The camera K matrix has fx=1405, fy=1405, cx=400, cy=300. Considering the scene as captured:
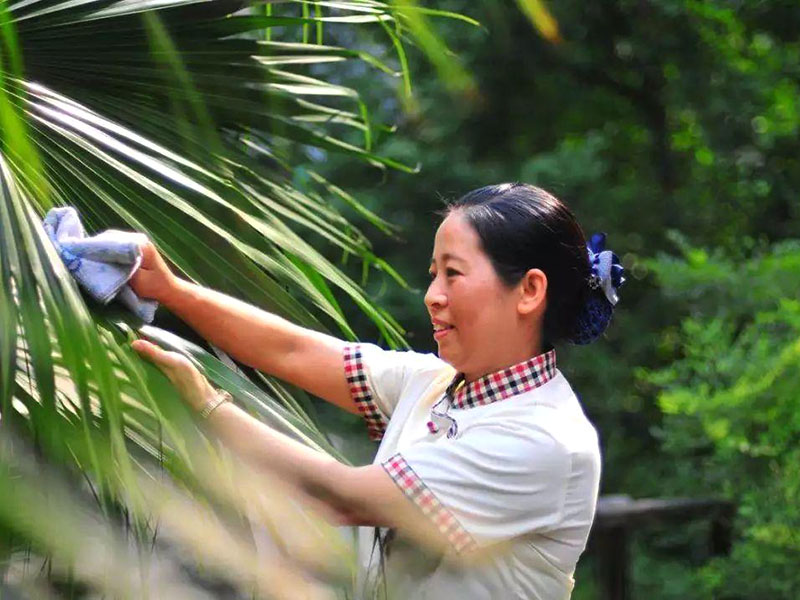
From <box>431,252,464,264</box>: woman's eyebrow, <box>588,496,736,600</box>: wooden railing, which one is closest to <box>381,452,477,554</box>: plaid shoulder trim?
<box>431,252,464,264</box>: woman's eyebrow

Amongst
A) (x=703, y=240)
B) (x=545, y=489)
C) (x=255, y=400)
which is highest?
(x=255, y=400)

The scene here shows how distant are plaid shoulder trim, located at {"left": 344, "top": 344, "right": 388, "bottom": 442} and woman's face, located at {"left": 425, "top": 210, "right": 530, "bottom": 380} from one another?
0.22 metres

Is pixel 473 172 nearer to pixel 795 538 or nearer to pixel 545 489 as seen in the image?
pixel 795 538

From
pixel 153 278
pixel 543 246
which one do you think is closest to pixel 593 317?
pixel 543 246

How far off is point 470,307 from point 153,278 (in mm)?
400

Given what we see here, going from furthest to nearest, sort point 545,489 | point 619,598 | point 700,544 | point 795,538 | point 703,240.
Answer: point 703,240 < point 700,544 < point 795,538 < point 619,598 < point 545,489

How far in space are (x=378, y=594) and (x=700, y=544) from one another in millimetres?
4751

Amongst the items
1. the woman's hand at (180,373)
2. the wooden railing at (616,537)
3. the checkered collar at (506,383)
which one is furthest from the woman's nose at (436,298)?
the wooden railing at (616,537)

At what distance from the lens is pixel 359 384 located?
6.52 feet

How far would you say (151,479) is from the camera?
1451 mm

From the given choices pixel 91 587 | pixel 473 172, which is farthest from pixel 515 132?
pixel 91 587

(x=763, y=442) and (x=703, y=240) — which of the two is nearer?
(x=763, y=442)

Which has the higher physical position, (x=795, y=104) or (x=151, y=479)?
(x=151, y=479)

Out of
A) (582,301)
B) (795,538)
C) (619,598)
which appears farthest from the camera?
(795,538)
